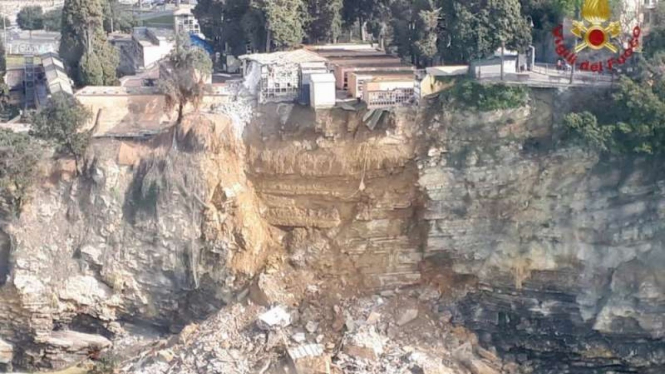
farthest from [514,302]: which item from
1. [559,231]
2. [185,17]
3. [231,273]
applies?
[185,17]

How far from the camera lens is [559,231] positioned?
2509 cm

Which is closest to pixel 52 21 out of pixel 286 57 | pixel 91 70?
pixel 91 70

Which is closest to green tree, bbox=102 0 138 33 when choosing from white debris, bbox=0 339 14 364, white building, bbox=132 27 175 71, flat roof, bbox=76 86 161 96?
white building, bbox=132 27 175 71

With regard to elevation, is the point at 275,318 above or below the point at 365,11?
below

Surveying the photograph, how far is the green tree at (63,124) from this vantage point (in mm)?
26672

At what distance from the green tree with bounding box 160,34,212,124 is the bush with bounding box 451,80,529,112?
239 inches

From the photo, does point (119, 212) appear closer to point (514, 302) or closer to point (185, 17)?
point (514, 302)

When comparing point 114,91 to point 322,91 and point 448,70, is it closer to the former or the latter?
point 322,91

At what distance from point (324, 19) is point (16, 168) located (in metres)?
9.43

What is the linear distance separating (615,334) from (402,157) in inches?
236

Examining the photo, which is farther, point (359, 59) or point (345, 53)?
point (345, 53)

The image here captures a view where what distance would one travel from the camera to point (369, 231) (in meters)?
26.1

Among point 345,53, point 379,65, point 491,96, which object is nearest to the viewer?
point 491,96

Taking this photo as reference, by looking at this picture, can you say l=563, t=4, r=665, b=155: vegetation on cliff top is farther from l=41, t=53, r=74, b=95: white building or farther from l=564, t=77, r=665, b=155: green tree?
l=41, t=53, r=74, b=95: white building
